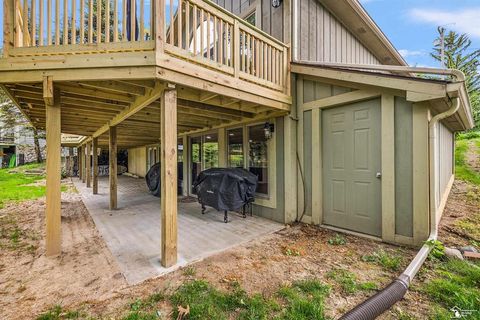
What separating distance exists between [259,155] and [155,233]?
2.70m

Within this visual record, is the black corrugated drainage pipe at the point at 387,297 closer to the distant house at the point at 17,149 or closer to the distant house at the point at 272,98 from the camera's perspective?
the distant house at the point at 272,98

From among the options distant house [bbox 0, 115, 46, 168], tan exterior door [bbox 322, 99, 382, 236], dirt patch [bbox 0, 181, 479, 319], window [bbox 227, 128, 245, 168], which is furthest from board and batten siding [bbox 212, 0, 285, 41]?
distant house [bbox 0, 115, 46, 168]

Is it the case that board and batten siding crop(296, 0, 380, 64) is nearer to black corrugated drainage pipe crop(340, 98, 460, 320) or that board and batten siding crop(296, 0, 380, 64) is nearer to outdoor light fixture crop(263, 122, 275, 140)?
outdoor light fixture crop(263, 122, 275, 140)

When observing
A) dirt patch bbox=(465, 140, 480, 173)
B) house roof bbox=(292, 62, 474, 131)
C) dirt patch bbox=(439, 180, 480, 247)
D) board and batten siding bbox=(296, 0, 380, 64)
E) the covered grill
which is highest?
board and batten siding bbox=(296, 0, 380, 64)

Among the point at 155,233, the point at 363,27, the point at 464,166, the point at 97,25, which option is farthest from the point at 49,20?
the point at 464,166

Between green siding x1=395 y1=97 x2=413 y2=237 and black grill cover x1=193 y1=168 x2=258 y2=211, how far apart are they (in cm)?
251

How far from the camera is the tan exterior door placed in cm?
348

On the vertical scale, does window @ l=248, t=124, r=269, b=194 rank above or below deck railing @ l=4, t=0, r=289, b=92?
below

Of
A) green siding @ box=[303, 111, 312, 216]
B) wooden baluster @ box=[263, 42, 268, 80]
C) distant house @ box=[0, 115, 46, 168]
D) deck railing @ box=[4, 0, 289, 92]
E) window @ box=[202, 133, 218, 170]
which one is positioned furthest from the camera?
distant house @ box=[0, 115, 46, 168]

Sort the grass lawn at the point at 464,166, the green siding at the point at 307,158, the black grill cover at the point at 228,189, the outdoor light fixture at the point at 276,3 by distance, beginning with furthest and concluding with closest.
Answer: the grass lawn at the point at 464,166, the outdoor light fixture at the point at 276,3, the black grill cover at the point at 228,189, the green siding at the point at 307,158

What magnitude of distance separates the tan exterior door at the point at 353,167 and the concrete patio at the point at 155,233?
122 cm

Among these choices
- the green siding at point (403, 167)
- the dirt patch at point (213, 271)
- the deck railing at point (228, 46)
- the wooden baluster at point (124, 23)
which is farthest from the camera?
the green siding at point (403, 167)

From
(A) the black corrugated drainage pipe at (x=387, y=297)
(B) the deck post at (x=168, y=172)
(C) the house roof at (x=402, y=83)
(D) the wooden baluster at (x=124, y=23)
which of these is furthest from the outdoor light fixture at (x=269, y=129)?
(A) the black corrugated drainage pipe at (x=387, y=297)

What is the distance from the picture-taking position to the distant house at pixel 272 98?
2.50 metres
